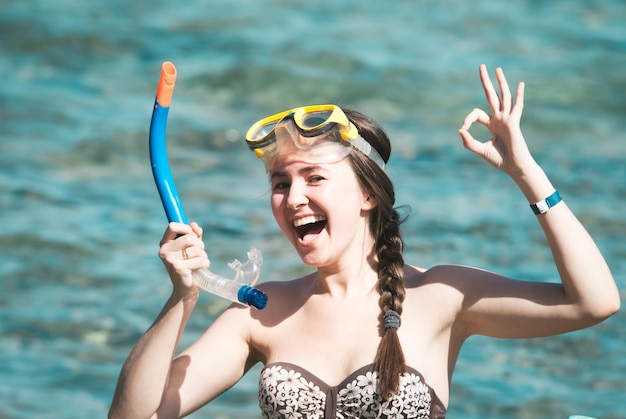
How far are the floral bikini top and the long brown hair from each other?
35 millimetres

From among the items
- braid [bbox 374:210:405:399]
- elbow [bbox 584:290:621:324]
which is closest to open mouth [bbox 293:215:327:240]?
braid [bbox 374:210:405:399]

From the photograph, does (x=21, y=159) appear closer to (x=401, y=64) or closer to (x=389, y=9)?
(x=401, y=64)

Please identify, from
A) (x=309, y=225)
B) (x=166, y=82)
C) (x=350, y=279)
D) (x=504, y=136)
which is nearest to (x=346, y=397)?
(x=350, y=279)

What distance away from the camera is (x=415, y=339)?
10.1ft

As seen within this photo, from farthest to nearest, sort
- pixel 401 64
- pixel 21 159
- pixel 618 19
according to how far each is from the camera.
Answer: pixel 618 19
pixel 401 64
pixel 21 159

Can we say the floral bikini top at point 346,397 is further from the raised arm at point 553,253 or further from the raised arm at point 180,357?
the raised arm at point 553,253

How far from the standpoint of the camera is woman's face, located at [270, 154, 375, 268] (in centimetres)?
298

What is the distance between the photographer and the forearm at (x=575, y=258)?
276 cm

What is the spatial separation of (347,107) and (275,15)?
8.37 m

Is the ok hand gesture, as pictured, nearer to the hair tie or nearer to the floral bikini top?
the hair tie

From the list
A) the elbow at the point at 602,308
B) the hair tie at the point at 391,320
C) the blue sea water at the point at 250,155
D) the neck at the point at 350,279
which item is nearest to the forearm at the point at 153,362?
the neck at the point at 350,279

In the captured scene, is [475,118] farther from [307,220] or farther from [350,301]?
[350,301]

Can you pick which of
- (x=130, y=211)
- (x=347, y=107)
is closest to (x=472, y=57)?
(x=130, y=211)

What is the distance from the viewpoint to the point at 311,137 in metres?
3.03
